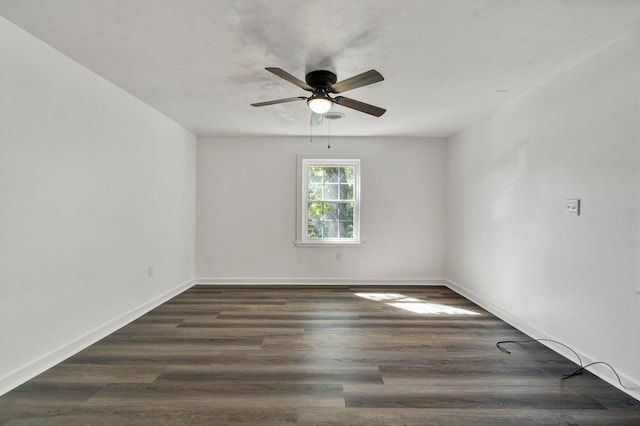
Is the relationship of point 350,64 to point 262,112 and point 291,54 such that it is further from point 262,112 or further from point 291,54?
point 262,112

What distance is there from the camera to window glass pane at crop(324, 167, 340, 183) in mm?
5211

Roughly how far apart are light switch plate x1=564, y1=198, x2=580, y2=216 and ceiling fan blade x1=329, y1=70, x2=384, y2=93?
1.74 m

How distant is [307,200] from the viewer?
5.15m

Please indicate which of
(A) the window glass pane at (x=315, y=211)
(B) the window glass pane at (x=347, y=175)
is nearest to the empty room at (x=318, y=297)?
(B) the window glass pane at (x=347, y=175)

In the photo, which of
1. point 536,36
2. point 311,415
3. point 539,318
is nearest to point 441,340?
point 539,318

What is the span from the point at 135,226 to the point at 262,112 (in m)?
1.85

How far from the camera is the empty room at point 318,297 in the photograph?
6.34 ft

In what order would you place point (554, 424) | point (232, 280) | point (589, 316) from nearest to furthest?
point (554, 424), point (589, 316), point (232, 280)

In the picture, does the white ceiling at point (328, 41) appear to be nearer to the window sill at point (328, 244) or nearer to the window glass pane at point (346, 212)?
the window glass pane at point (346, 212)

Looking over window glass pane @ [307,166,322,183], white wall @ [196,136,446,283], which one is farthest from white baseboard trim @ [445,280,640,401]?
window glass pane @ [307,166,322,183]

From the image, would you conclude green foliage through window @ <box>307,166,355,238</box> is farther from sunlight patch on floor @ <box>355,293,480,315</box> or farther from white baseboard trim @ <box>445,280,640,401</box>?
white baseboard trim @ <box>445,280,640,401</box>

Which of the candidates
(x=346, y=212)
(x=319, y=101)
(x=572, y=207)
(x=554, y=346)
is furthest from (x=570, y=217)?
(x=346, y=212)

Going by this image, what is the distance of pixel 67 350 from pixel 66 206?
1.09 m

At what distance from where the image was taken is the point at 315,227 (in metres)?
5.19
